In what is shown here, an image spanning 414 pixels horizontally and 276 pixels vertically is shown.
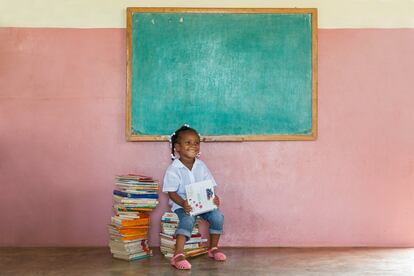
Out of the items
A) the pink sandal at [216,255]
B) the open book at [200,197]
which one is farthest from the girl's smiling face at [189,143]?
the pink sandal at [216,255]

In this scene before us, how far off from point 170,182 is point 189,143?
34 centimetres

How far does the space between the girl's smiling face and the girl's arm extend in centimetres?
32

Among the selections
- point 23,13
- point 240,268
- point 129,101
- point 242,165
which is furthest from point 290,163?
point 23,13

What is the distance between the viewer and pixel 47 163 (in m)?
4.65

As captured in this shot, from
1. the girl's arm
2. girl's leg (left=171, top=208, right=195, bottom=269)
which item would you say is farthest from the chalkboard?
girl's leg (left=171, top=208, right=195, bottom=269)

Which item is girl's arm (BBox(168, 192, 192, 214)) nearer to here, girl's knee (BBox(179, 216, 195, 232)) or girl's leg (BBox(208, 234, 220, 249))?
girl's knee (BBox(179, 216, 195, 232))

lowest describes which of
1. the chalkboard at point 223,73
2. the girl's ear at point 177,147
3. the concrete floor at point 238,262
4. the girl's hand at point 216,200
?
the concrete floor at point 238,262

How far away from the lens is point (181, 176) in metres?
4.35

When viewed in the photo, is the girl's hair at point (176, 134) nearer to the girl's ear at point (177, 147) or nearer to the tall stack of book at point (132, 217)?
the girl's ear at point (177, 147)

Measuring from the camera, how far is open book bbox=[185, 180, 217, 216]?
4152 millimetres

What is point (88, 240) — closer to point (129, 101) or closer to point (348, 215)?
point (129, 101)

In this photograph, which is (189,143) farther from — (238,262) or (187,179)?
(238,262)

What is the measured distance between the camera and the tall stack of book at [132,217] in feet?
13.8

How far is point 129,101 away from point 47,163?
871mm
